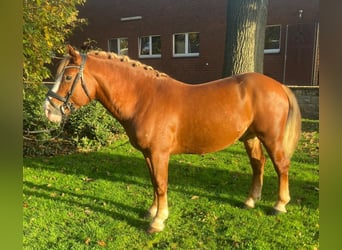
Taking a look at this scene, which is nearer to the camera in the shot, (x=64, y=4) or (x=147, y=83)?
(x=147, y=83)

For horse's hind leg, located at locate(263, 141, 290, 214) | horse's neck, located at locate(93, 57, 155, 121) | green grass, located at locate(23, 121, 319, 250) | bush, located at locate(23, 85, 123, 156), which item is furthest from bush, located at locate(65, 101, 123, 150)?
horse's hind leg, located at locate(263, 141, 290, 214)

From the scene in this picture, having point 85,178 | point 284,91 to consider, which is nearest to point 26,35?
point 85,178

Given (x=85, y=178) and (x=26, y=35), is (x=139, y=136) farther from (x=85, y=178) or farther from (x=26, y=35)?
(x=26, y=35)

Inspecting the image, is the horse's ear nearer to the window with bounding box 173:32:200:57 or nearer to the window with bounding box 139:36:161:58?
the window with bounding box 173:32:200:57

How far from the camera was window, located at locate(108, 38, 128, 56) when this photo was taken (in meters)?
19.4

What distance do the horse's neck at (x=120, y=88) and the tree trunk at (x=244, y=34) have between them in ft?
10.2

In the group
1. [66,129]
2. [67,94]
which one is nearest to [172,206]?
[67,94]

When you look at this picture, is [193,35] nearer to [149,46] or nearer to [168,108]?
[149,46]

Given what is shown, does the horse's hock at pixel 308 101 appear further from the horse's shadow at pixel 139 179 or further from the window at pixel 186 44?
the window at pixel 186 44

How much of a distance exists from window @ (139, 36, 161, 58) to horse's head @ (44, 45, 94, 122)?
585 inches

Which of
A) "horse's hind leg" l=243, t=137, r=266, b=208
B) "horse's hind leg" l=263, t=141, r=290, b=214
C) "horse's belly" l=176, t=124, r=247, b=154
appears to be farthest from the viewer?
"horse's hind leg" l=243, t=137, r=266, b=208

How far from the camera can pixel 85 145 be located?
7598 millimetres

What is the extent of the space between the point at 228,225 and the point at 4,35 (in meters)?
3.46

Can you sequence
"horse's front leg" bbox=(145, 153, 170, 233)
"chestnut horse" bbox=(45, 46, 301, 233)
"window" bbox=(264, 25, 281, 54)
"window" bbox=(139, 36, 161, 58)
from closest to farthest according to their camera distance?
"chestnut horse" bbox=(45, 46, 301, 233) < "horse's front leg" bbox=(145, 153, 170, 233) < "window" bbox=(264, 25, 281, 54) < "window" bbox=(139, 36, 161, 58)
